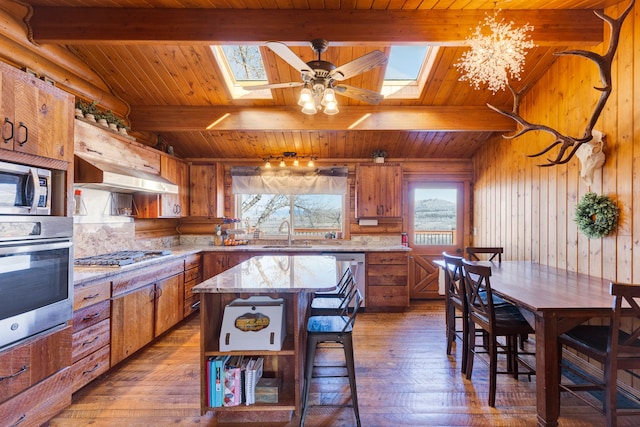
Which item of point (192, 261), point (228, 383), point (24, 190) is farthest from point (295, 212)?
point (24, 190)

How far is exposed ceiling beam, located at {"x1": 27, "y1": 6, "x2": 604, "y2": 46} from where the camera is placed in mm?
2578

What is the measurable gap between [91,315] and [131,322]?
502 millimetres

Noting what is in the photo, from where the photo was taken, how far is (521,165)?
3.67 metres

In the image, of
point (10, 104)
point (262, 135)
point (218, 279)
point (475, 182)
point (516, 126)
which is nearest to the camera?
point (10, 104)

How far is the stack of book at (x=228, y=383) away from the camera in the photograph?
1.88 metres

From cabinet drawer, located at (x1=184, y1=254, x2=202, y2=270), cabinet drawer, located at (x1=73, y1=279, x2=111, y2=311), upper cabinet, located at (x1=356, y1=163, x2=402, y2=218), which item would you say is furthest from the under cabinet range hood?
upper cabinet, located at (x1=356, y1=163, x2=402, y2=218)

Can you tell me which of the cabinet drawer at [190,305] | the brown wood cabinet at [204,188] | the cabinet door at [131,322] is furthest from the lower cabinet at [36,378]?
the brown wood cabinet at [204,188]

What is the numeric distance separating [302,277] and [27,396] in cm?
171

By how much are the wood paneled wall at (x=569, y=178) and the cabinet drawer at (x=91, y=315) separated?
13.7 ft

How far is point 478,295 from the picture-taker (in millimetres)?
2312

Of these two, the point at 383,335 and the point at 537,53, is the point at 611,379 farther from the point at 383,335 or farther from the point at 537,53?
the point at 537,53

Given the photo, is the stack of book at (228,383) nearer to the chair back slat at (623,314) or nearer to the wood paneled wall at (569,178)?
the chair back slat at (623,314)

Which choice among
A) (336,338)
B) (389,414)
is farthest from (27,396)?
(389,414)

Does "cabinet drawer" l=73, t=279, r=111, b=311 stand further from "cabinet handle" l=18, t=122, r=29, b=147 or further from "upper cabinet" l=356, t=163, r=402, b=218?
"upper cabinet" l=356, t=163, r=402, b=218
